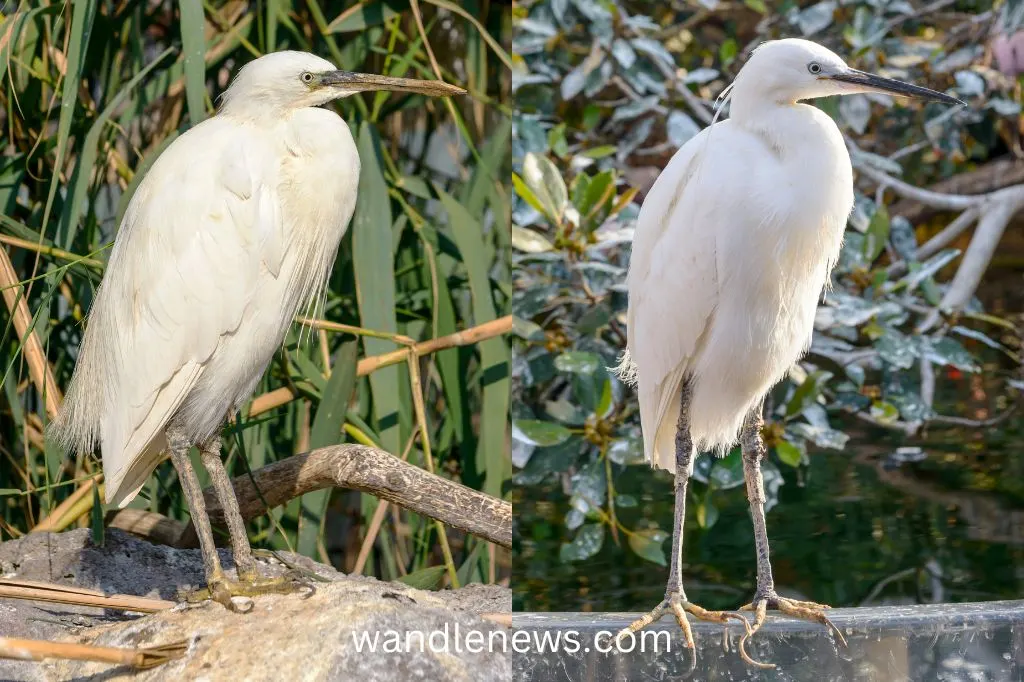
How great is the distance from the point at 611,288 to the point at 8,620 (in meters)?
0.70

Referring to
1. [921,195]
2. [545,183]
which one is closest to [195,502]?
[545,183]

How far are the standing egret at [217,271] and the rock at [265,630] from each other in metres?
0.07

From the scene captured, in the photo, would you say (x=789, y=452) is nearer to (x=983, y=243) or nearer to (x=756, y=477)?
(x=756, y=477)

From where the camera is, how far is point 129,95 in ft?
4.45

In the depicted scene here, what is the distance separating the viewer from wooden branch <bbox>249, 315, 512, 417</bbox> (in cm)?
124

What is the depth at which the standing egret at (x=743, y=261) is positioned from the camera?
105 centimetres

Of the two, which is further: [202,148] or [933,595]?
[933,595]

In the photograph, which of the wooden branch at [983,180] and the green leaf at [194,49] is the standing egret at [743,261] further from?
the wooden branch at [983,180]

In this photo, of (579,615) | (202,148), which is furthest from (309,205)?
(579,615)

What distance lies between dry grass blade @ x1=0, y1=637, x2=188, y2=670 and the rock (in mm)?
12

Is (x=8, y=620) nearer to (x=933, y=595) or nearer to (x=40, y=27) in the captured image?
(x=40, y=27)

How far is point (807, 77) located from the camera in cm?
103

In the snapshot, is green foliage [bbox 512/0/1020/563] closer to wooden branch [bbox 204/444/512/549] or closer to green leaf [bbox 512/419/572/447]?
green leaf [bbox 512/419/572/447]

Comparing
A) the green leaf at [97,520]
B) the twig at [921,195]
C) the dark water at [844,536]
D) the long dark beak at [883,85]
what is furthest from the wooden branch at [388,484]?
the twig at [921,195]
